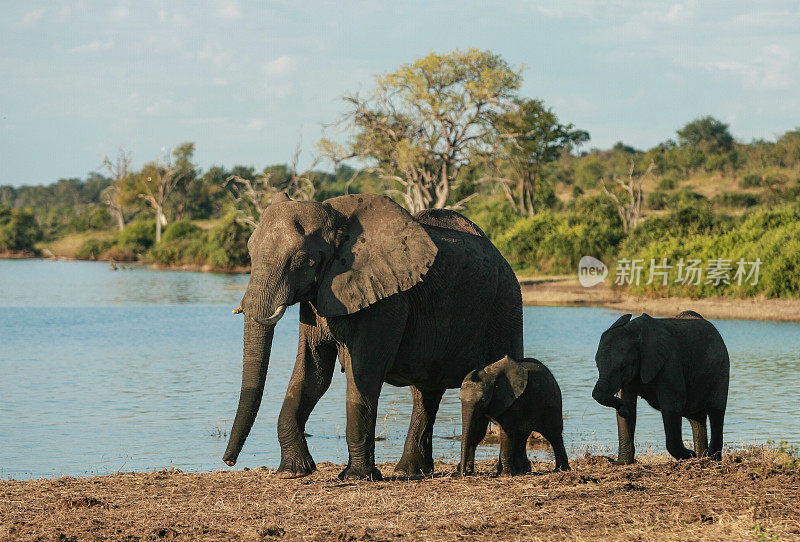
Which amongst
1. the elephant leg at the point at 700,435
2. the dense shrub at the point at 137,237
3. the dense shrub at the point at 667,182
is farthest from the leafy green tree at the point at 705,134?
the elephant leg at the point at 700,435

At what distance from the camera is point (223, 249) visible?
244 ft

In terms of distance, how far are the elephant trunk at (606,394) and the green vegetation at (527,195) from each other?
27.2 meters

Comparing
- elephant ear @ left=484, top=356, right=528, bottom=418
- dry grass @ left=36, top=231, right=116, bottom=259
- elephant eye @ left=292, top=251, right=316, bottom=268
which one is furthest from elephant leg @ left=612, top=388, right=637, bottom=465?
dry grass @ left=36, top=231, right=116, bottom=259

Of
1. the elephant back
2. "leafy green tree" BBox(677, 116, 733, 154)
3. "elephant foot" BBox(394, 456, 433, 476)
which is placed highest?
"leafy green tree" BBox(677, 116, 733, 154)

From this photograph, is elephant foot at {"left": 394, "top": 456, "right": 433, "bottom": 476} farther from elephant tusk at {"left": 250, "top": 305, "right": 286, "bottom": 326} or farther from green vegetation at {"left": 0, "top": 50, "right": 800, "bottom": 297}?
green vegetation at {"left": 0, "top": 50, "right": 800, "bottom": 297}

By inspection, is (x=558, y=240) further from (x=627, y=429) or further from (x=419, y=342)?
(x=419, y=342)

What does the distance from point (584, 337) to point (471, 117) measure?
77.9 feet

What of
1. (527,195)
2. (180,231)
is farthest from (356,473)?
(180,231)

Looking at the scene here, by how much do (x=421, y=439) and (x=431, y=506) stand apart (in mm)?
2022

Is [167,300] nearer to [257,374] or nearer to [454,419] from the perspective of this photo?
[454,419]

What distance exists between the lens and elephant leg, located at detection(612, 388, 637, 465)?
951 cm

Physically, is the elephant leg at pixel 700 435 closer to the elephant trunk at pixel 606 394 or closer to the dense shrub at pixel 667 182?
the elephant trunk at pixel 606 394

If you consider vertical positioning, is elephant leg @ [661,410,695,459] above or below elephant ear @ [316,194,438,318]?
below

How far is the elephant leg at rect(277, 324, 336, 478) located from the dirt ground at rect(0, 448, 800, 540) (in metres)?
0.15
